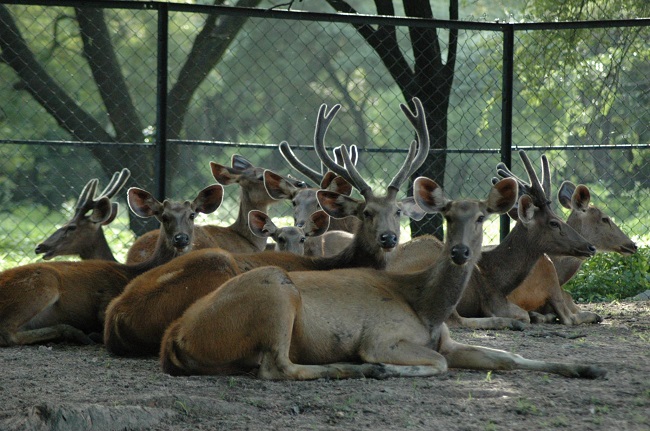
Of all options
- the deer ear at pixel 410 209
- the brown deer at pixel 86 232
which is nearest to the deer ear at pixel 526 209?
the deer ear at pixel 410 209

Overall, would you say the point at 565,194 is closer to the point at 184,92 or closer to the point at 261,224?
the point at 261,224

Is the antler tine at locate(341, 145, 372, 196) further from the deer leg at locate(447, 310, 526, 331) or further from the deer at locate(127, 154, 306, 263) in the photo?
the deer at locate(127, 154, 306, 263)

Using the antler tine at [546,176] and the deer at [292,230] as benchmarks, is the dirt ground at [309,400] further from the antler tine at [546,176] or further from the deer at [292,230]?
the antler tine at [546,176]

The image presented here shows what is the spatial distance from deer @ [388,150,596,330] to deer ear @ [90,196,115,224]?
2497 mm

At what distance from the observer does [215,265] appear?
6.37 m

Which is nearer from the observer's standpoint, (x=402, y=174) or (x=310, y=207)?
(x=402, y=174)

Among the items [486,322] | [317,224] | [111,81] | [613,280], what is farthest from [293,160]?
[111,81]

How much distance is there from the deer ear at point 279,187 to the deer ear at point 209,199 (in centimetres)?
82

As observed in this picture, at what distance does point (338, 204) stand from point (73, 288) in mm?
1927

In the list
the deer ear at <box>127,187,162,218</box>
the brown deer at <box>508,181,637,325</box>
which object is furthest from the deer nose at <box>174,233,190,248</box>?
the brown deer at <box>508,181,637,325</box>

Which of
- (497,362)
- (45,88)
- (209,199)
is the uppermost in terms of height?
(45,88)

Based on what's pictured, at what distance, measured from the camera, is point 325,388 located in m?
5.16

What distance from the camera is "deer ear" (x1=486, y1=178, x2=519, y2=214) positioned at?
20.2 feet

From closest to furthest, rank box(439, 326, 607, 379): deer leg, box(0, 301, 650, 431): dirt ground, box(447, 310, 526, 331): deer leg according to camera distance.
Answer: box(0, 301, 650, 431): dirt ground, box(439, 326, 607, 379): deer leg, box(447, 310, 526, 331): deer leg
